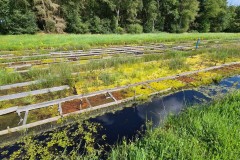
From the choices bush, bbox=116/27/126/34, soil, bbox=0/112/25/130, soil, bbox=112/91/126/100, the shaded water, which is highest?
bush, bbox=116/27/126/34

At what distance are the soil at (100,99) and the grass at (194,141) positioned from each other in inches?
87.1

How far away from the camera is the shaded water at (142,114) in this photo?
4.25 metres

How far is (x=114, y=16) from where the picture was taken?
33.7 m

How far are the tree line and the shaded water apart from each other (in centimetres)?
2494

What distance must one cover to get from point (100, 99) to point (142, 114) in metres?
1.46

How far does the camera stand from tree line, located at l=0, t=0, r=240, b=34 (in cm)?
2492

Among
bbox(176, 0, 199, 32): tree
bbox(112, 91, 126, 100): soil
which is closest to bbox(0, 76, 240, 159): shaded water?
bbox(112, 91, 126, 100): soil

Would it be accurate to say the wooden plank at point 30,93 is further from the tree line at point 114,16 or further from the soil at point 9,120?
the tree line at point 114,16

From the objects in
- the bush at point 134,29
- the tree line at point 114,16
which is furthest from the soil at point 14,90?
the bush at point 134,29

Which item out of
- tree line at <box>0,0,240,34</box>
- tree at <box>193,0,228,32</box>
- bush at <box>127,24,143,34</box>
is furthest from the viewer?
tree at <box>193,0,228,32</box>

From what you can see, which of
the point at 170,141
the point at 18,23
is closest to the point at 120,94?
the point at 170,141

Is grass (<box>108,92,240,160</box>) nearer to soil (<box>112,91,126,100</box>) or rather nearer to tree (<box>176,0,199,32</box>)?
soil (<box>112,91,126,100</box>)

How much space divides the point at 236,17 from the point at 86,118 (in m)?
56.0

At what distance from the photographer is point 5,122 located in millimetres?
4492
